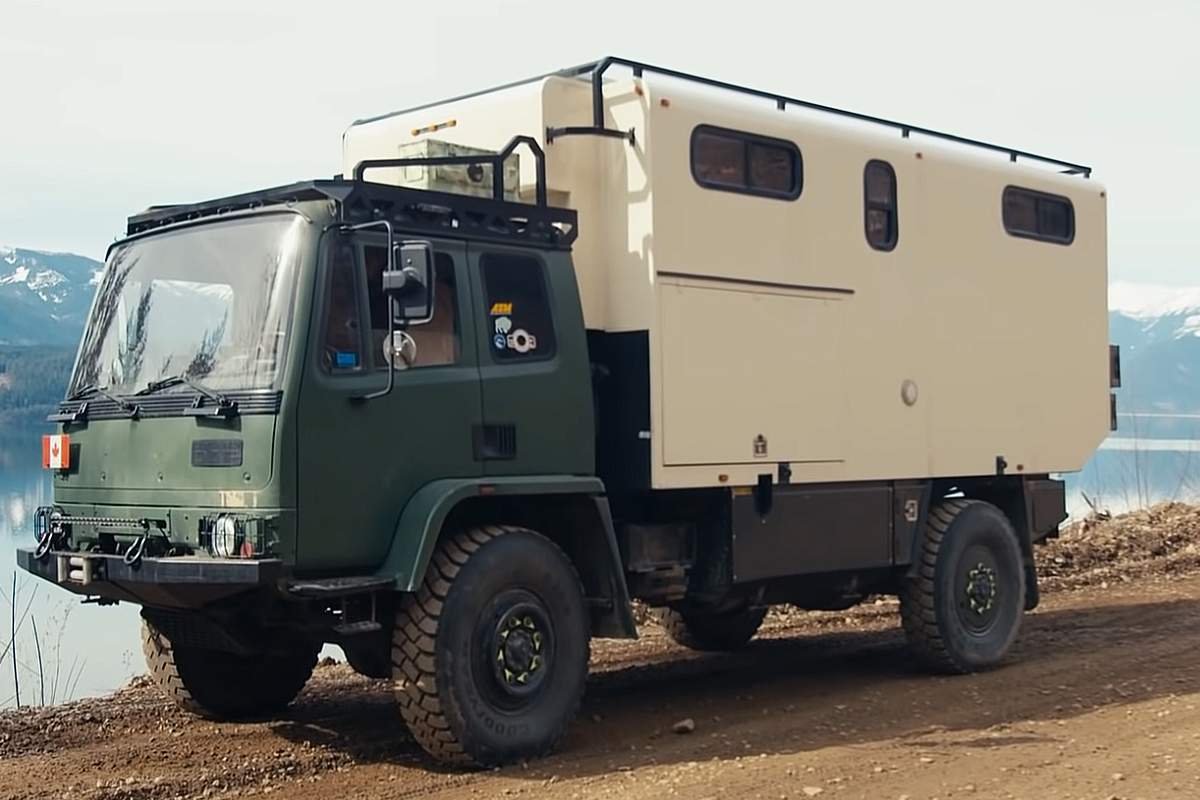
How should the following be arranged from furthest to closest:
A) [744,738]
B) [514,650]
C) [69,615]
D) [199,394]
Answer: [69,615]
[744,738]
[514,650]
[199,394]

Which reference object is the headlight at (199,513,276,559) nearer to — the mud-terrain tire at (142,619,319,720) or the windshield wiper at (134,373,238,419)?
the windshield wiper at (134,373,238,419)

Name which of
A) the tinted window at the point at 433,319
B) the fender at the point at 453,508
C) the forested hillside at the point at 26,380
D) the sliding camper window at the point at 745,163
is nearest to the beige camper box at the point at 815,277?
the sliding camper window at the point at 745,163

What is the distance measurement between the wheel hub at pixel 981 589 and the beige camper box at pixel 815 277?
0.74m

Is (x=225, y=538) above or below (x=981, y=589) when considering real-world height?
above

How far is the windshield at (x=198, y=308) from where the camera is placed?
7352mm

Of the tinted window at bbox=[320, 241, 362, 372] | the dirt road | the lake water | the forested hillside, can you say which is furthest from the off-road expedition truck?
the forested hillside

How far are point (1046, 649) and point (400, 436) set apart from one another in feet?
20.6

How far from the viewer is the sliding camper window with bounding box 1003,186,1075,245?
11.5 metres

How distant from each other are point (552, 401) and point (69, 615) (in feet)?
37.9

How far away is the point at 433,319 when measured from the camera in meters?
7.86

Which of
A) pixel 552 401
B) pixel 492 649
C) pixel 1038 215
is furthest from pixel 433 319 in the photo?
pixel 1038 215

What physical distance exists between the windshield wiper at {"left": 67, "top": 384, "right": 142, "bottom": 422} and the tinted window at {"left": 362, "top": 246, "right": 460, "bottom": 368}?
1326 mm

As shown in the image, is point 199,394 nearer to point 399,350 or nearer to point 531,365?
point 399,350

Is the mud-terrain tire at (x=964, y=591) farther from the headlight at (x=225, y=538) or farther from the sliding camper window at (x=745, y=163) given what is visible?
the headlight at (x=225, y=538)
